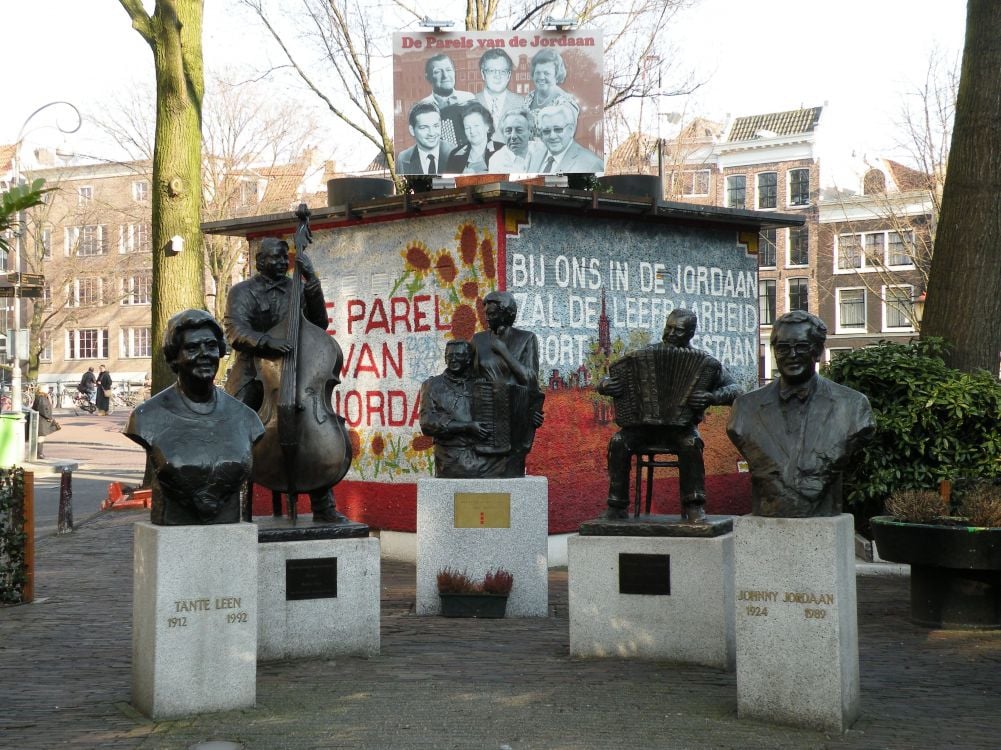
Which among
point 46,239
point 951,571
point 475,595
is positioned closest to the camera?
point 951,571

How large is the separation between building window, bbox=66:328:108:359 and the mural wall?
55912mm

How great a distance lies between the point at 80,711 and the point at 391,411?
23.4 feet

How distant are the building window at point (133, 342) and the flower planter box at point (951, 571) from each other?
199 ft

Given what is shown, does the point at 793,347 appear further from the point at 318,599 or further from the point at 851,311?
the point at 851,311

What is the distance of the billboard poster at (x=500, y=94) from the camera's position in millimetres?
14656

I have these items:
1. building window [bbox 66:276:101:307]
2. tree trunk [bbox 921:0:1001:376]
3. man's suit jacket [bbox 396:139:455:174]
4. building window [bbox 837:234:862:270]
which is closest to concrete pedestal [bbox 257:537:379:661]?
man's suit jacket [bbox 396:139:455:174]

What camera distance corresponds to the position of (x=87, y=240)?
5566 cm

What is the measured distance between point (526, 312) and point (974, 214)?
460cm

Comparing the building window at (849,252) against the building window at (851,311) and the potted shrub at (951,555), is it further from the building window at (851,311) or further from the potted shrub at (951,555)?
the potted shrub at (951,555)

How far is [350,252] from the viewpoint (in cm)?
1399

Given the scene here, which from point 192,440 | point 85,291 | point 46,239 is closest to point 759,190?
point 46,239

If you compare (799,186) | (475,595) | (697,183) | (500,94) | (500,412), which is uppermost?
(697,183)

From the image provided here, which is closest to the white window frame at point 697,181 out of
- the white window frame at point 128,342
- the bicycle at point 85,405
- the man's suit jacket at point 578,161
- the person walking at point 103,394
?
the person walking at point 103,394

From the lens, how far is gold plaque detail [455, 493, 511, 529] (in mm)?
10031
